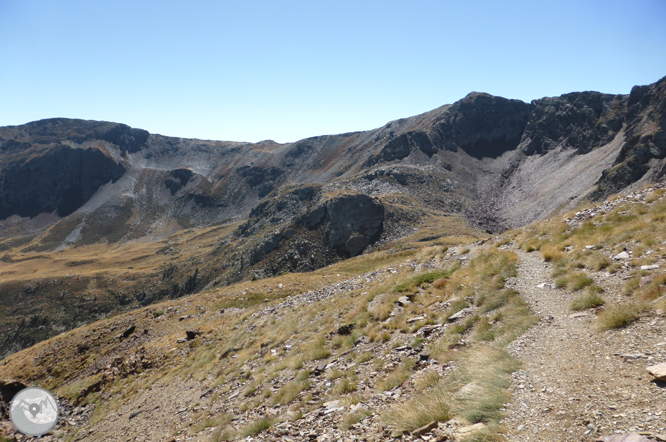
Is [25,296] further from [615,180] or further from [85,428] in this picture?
[615,180]

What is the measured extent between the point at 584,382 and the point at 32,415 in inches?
1042

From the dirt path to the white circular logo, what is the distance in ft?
81.0

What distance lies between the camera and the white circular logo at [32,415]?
60.3 feet

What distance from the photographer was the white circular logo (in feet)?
60.3

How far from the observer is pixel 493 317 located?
10898 millimetres

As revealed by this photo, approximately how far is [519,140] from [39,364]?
204 m

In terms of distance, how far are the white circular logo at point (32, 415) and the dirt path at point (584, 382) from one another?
24.7 metres

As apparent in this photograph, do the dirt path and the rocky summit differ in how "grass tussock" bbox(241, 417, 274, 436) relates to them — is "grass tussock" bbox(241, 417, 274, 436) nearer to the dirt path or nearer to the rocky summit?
the rocky summit

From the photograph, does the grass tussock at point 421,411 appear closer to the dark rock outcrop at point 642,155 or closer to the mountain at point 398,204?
the mountain at point 398,204

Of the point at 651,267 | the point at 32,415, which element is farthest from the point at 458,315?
the point at 32,415

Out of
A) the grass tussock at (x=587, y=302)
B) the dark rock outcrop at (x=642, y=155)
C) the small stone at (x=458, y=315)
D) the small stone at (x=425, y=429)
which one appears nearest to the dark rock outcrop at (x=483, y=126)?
the dark rock outcrop at (x=642, y=155)

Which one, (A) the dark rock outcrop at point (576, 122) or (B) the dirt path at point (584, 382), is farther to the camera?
(A) the dark rock outcrop at point (576, 122)

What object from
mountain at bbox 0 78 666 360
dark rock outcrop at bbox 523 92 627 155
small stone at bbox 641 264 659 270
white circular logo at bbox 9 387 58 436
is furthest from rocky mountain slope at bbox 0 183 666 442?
dark rock outcrop at bbox 523 92 627 155

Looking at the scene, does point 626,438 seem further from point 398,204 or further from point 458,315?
point 398,204
